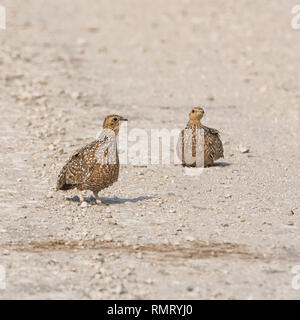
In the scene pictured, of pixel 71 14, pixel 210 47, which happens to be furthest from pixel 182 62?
pixel 71 14

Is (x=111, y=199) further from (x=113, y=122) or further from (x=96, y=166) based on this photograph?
(x=113, y=122)

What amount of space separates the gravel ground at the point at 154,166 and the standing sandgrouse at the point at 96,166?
28 centimetres

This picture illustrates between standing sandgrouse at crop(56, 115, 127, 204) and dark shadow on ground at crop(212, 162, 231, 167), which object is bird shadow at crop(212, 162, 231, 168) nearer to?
dark shadow on ground at crop(212, 162, 231, 167)

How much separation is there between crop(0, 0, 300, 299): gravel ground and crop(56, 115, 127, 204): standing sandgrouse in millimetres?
277

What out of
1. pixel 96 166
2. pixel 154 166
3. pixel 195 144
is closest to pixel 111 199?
pixel 96 166

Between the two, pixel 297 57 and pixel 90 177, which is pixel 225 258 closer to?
pixel 90 177

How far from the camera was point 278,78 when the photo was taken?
16141 millimetres

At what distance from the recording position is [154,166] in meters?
10.3

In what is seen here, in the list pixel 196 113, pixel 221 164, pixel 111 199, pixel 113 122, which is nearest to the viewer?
pixel 113 122

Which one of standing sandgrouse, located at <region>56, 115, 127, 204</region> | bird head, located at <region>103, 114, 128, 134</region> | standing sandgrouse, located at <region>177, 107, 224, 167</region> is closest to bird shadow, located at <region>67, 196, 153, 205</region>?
standing sandgrouse, located at <region>56, 115, 127, 204</region>

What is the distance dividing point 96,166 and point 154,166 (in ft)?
6.72

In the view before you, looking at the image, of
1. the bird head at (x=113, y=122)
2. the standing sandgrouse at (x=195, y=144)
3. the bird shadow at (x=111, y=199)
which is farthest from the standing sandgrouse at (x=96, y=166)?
the standing sandgrouse at (x=195, y=144)

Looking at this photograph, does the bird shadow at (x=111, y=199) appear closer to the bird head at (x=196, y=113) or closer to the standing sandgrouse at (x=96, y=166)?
the standing sandgrouse at (x=96, y=166)

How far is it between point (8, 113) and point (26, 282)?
6702 mm
